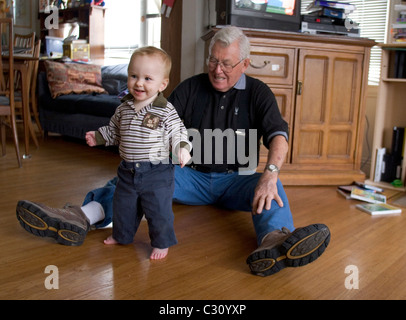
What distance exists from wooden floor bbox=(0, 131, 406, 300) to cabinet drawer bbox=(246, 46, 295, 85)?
2.49ft

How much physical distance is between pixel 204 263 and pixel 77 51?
14.7ft

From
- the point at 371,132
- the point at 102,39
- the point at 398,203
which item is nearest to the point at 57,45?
the point at 102,39

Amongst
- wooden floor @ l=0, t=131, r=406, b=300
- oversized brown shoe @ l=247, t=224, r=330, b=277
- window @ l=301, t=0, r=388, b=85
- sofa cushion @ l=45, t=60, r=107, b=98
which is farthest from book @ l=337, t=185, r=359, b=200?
sofa cushion @ l=45, t=60, r=107, b=98

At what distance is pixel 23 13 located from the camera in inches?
254

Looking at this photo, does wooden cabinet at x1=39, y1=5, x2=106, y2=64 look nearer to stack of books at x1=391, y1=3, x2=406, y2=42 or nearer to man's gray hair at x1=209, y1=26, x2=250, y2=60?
stack of books at x1=391, y1=3, x2=406, y2=42

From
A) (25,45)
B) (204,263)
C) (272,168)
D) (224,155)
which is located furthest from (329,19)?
(25,45)

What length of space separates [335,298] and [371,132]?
2.22 meters

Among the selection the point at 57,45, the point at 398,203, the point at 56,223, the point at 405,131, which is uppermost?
the point at 57,45

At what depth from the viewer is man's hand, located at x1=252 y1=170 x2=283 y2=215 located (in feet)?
4.72

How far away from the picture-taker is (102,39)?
5609 millimetres

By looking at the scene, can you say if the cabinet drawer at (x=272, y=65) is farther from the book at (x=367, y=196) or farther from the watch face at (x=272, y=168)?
the watch face at (x=272, y=168)

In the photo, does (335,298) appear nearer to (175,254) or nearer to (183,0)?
(175,254)

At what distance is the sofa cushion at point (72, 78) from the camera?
13.6 feet
